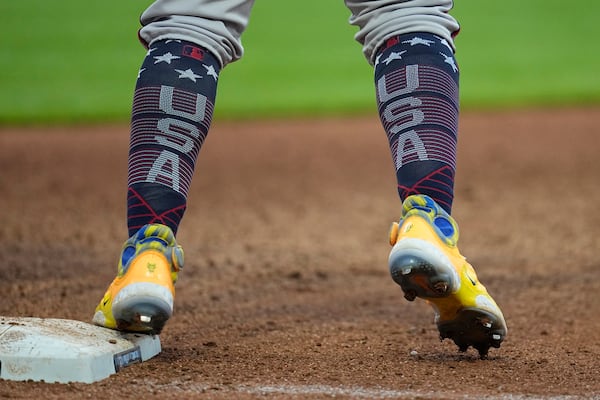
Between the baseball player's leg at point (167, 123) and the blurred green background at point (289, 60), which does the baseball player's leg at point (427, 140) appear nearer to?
the baseball player's leg at point (167, 123)

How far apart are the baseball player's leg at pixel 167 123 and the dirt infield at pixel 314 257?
0.21 metres

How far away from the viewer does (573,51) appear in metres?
9.95

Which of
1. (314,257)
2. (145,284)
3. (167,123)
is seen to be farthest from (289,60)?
(145,284)

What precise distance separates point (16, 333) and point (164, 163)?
0.43 m

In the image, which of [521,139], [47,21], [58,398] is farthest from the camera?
[47,21]

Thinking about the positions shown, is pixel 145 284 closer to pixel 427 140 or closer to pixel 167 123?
pixel 167 123

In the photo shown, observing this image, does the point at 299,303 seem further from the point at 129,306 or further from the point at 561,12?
the point at 561,12

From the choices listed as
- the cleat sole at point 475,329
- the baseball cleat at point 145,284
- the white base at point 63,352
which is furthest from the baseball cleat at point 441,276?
the white base at point 63,352

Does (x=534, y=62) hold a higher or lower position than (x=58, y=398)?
higher

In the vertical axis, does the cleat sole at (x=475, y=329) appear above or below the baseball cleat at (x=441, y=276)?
below

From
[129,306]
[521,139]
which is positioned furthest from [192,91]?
[521,139]

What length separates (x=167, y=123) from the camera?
1.88 metres

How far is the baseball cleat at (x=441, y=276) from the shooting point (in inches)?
65.6

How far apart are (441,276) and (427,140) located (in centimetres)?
31
